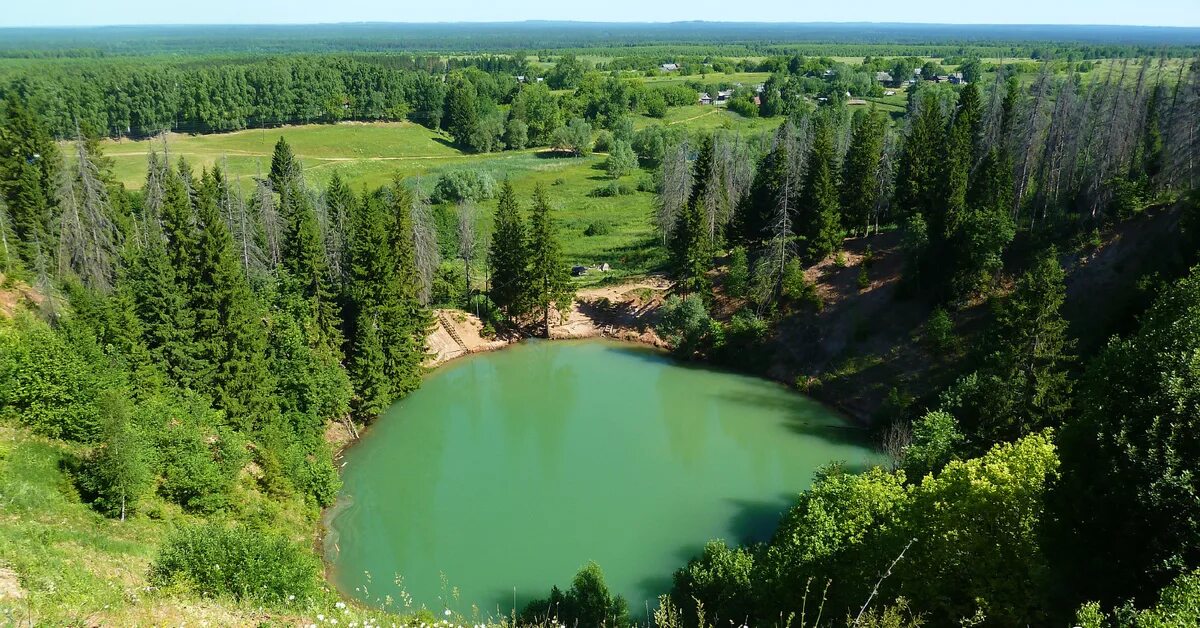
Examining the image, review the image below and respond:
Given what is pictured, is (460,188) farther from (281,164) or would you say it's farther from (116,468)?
(116,468)

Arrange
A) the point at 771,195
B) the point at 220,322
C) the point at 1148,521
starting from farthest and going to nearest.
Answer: the point at 771,195, the point at 220,322, the point at 1148,521

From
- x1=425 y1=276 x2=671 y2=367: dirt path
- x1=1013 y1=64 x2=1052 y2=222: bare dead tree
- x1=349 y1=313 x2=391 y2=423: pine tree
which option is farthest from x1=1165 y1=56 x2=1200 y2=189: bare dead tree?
x1=349 y1=313 x2=391 y2=423: pine tree

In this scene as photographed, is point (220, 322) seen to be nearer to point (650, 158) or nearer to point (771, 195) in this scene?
point (771, 195)

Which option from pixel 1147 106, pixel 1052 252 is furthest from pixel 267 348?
pixel 1147 106

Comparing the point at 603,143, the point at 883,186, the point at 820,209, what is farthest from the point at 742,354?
the point at 603,143

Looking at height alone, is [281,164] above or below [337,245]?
above

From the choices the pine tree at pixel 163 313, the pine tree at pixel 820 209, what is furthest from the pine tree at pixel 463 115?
the pine tree at pixel 163 313
